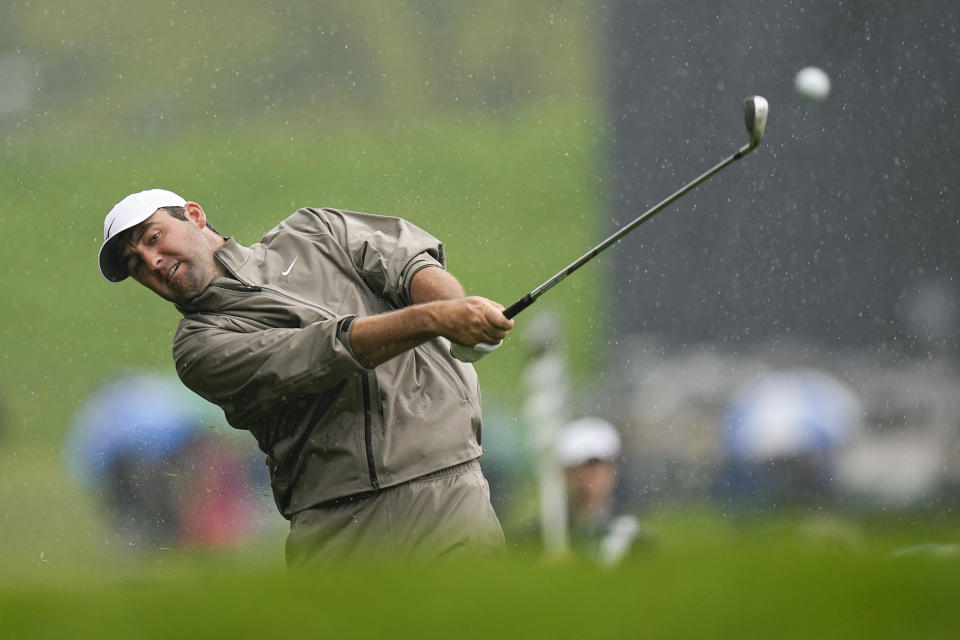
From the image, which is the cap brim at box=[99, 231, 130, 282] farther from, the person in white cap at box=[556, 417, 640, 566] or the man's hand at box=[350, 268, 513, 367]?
the person in white cap at box=[556, 417, 640, 566]

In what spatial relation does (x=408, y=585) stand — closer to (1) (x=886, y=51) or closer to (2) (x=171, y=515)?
(2) (x=171, y=515)

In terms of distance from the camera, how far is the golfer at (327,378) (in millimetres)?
3553

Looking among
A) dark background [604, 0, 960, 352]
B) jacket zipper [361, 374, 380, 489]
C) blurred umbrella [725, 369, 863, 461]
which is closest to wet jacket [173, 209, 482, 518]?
jacket zipper [361, 374, 380, 489]

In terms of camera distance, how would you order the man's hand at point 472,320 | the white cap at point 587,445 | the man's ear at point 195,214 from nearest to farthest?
the man's hand at point 472,320, the man's ear at point 195,214, the white cap at point 587,445

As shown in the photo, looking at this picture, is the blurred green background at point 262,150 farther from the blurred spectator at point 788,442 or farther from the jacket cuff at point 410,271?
the jacket cuff at point 410,271

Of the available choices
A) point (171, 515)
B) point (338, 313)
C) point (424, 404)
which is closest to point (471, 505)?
point (424, 404)

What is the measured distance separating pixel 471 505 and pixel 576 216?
1836cm

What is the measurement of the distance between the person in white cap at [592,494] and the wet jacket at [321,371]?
1612mm

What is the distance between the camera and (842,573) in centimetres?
176

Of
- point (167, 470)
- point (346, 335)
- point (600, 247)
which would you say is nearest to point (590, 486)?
point (600, 247)

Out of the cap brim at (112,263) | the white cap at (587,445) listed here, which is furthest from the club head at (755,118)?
the white cap at (587,445)

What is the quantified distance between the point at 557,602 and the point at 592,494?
3.97m

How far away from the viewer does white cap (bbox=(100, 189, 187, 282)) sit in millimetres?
3678

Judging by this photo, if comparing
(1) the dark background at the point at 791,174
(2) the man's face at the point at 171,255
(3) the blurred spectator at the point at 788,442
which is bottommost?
(2) the man's face at the point at 171,255
